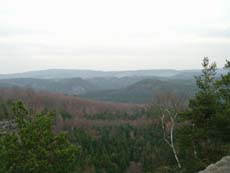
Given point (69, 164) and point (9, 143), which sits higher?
point (9, 143)

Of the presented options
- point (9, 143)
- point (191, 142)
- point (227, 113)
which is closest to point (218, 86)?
point (227, 113)

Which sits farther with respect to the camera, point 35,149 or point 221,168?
point 35,149

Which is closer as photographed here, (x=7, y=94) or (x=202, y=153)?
(x=202, y=153)

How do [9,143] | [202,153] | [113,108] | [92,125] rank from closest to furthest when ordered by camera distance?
[9,143] → [202,153] → [92,125] → [113,108]

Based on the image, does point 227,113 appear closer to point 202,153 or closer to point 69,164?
point 202,153

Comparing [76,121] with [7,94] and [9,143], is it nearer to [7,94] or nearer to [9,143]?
[7,94]

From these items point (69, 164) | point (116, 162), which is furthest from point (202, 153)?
point (116, 162)

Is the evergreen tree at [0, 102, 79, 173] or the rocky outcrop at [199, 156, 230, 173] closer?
the rocky outcrop at [199, 156, 230, 173]

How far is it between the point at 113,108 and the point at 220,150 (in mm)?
170257

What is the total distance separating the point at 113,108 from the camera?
187250mm

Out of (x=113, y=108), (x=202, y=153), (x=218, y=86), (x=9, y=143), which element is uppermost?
(x=218, y=86)

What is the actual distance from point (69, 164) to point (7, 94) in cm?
18578

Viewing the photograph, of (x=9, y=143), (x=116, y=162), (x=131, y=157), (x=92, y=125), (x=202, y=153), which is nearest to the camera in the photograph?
(x=9, y=143)

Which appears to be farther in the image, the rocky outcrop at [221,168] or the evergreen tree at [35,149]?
the evergreen tree at [35,149]
